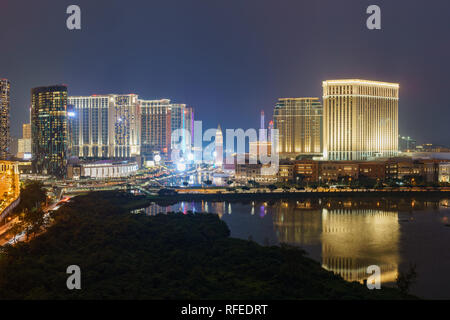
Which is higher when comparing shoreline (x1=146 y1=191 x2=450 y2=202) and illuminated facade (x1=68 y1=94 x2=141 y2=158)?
illuminated facade (x1=68 y1=94 x2=141 y2=158)

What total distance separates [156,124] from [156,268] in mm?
50962

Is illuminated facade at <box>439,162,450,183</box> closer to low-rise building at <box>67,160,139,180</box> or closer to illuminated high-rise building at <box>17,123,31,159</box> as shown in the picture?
low-rise building at <box>67,160,139,180</box>

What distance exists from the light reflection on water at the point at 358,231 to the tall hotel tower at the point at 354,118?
12278 mm

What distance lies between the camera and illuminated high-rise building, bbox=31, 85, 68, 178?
129 feet

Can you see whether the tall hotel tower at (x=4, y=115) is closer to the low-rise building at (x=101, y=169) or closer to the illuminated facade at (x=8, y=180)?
the low-rise building at (x=101, y=169)

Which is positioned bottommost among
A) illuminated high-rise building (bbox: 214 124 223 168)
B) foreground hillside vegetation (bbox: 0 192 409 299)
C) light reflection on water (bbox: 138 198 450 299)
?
light reflection on water (bbox: 138 198 450 299)

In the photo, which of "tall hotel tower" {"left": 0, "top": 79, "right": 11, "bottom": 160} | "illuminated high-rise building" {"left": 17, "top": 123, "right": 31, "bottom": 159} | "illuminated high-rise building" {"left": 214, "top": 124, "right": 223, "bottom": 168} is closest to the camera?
"tall hotel tower" {"left": 0, "top": 79, "right": 11, "bottom": 160}

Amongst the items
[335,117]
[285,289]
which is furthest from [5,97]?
[285,289]

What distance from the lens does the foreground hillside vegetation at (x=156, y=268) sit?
29.1 ft

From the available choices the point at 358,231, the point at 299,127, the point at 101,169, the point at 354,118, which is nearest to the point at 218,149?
the point at 299,127

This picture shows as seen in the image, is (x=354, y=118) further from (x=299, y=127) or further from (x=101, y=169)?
(x=101, y=169)

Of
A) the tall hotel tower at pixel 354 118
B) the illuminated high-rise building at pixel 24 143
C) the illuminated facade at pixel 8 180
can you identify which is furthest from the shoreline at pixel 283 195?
the illuminated high-rise building at pixel 24 143

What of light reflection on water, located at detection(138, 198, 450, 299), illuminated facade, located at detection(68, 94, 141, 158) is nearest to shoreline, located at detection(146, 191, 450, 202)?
light reflection on water, located at detection(138, 198, 450, 299)

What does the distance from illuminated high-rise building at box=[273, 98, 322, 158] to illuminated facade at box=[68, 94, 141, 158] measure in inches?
774
